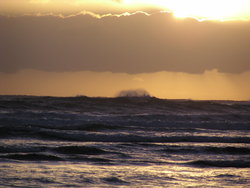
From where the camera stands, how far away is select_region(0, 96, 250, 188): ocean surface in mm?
12680

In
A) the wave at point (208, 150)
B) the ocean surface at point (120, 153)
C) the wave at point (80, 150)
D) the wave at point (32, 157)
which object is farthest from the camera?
the wave at point (208, 150)

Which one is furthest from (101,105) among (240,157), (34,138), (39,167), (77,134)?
(39,167)

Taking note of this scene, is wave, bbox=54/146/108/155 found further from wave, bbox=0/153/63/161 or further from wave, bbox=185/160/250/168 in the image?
wave, bbox=185/160/250/168

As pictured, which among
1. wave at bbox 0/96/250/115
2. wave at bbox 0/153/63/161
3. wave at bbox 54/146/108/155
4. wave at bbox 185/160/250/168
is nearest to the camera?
wave at bbox 0/153/63/161

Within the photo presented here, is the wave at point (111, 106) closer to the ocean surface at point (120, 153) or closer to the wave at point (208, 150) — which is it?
the ocean surface at point (120, 153)

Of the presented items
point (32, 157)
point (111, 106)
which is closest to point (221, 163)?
point (32, 157)

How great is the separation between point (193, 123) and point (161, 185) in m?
21.1

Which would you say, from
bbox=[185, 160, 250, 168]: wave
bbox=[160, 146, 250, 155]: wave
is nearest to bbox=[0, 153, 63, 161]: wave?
bbox=[185, 160, 250, 168]: wave

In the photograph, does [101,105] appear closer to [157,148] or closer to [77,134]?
[77,134]

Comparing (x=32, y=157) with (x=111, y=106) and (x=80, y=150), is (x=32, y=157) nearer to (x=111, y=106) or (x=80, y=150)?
(x=80, y=150)

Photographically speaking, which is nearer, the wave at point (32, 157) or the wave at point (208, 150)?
the wave at point (32, 157)

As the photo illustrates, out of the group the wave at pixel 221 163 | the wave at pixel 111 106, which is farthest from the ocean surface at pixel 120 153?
the wave at pixel 111 106

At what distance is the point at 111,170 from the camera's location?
45.7 ft

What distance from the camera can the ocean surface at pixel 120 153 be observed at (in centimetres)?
1268
